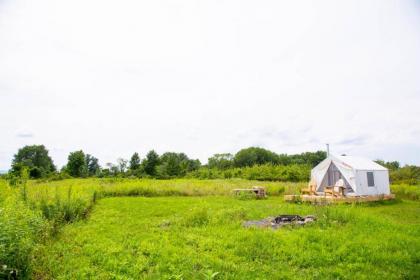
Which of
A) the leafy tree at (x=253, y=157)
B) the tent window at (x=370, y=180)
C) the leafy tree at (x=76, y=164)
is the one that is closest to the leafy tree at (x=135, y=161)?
the leafy tree at (x=76, y=164)

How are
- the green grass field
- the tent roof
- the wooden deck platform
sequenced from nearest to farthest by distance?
the green grass field
the wooden deck platform
the tent roof

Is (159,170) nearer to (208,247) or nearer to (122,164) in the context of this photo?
(122,164)

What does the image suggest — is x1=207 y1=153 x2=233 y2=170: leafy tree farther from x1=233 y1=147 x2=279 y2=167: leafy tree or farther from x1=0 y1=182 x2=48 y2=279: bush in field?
x1=0 y1=182 x2=48 y2=279: bush in field

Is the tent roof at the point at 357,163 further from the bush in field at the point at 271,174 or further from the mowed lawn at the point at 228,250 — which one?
the bush in field at the point at 271,174

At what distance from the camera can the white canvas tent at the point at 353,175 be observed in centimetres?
1715

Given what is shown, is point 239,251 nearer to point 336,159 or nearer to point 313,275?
point 313,275

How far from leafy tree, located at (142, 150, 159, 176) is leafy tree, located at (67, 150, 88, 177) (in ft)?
28.4

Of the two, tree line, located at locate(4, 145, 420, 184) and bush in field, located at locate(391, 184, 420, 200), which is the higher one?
tree line, located at locate(4, 145, 420, 184)

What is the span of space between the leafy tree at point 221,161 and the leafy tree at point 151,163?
33.3 metres

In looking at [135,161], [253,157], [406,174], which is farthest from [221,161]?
[406,174]

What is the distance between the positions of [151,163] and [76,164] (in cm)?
1021

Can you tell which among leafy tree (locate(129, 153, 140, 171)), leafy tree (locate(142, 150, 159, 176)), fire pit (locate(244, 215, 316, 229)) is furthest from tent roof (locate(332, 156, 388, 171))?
leafy tree (locate(129, 153, 140, 171))

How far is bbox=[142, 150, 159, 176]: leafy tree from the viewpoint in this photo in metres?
40.8

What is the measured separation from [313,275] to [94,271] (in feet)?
12.7
